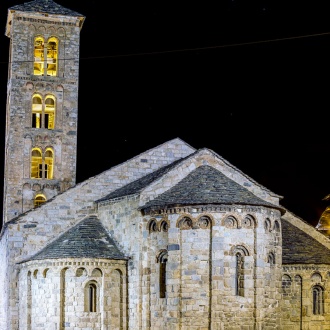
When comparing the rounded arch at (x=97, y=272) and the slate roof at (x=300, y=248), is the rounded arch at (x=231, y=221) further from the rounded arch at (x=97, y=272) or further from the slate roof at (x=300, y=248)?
the slate roof at (x=300, y=248)

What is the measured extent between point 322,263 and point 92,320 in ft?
28.0

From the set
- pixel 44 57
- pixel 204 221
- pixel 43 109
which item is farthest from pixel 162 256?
pixel 44 57

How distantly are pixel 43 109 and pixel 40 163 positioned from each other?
2.19 m

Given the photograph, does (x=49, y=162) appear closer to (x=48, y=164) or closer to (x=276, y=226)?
(x=48, y=164)

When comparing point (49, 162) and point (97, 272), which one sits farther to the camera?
point (49, 162)

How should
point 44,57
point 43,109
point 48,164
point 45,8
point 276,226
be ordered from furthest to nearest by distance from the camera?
point 45,8 < point 44,57 < point 48,164 < point 43,109 < point 276,226

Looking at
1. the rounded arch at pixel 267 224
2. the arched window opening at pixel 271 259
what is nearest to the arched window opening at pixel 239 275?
the arched window opening at pixel 271 259

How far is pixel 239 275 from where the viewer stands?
76.9ft

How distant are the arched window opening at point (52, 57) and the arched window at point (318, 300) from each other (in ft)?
44.5

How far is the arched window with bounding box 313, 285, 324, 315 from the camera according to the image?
2852cm

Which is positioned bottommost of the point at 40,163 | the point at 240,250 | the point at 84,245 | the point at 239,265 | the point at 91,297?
the point at 91,297

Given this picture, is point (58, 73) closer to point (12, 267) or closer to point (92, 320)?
point (12, 267)

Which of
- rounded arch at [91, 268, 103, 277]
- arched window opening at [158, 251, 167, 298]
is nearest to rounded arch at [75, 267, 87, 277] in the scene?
rounded arch at [91, 268, 103, 277]

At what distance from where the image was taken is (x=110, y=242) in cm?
2614
